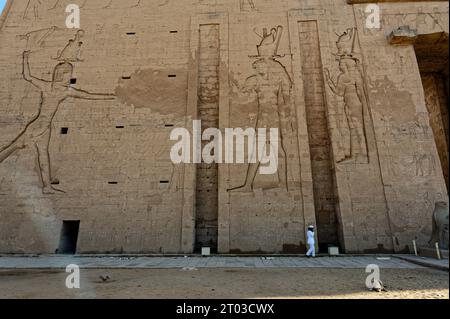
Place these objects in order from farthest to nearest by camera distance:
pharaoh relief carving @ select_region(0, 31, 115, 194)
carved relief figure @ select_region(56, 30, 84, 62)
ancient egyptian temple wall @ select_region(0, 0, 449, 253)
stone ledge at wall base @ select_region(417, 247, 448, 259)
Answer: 1. carved relief figure @ select_region(56, 30, 84, 62)
2. pharaoh relief carving @ select_region(0, 31, 115, 194)
3. ancient egyptian temple wall @ select_region(0, 0, 449, 253)
4. stone ledge at wall base @ select_region(417, 247, 448, 259)

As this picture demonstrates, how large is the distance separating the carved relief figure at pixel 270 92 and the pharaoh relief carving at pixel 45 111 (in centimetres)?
539

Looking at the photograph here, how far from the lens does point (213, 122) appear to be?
388 inches

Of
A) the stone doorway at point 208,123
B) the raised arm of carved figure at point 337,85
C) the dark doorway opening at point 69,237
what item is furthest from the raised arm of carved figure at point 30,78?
the raised arm of carved figure at point 337,85

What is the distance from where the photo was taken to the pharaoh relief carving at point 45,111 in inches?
368

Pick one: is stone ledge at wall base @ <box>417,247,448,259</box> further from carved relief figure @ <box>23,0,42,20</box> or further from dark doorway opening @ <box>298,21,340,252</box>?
carved relief figure @ <box>23,0,42,20</box>

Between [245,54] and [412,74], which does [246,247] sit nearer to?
[245,54]

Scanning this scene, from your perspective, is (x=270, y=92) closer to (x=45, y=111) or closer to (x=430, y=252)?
(x=430, y=252)

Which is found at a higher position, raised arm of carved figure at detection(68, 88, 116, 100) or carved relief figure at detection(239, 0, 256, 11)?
carved relief figure at detection(239, 0, 256, 11)

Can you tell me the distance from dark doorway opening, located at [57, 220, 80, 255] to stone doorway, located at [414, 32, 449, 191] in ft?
46.1

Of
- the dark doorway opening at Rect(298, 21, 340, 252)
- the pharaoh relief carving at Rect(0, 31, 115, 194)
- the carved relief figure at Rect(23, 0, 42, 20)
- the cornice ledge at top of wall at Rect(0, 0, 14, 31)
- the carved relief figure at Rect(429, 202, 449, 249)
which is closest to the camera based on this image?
the carved relief figure at Rect(429, 202, 449, 249)

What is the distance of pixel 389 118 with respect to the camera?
9336 mm

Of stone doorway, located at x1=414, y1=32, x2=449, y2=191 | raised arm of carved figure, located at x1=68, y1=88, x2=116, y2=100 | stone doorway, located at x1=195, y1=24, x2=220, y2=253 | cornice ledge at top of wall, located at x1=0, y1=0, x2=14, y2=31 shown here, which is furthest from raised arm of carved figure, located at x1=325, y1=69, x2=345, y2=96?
cornice ledge at top of wall, located at x1=0, y1=0, x2=14, y2=31

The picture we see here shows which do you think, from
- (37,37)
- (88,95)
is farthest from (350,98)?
(37,37)

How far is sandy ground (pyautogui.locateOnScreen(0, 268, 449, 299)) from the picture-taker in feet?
12.7
